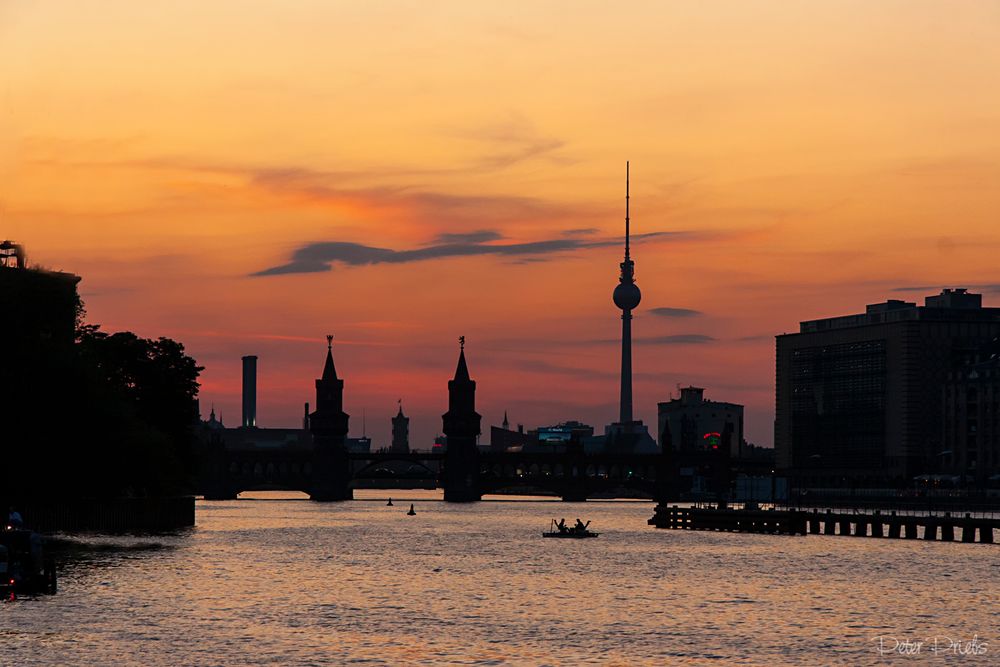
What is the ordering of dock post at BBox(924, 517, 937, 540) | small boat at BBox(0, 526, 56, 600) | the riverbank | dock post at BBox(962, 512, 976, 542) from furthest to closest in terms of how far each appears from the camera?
dock post at BBox(924, 517, 937, 540), dock post at BBox(962, 512, 976, 542), the riverbank, small boat at BBox(0, 526, 56, 600)

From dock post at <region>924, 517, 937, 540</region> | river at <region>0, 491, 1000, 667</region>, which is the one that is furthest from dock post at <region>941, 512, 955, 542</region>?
river at <region>0, 491, 1000, 667</region>

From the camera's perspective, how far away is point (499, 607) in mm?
85875

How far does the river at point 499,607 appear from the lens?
2571 inches

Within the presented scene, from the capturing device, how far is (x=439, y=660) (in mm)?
63219

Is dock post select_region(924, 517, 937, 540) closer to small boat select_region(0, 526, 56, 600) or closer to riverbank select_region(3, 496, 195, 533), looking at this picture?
riverbank select_region(3, 496, 195, 533)

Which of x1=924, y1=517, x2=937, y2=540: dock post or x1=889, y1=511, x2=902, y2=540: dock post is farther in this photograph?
x1=889, y1=511, x2=902, y2=540: dock post

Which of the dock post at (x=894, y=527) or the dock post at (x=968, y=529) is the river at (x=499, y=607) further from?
the dock post at (x=894, y=527)

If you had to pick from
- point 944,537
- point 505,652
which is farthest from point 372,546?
point 505,652

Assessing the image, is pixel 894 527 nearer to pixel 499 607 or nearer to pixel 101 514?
pixel 101 514

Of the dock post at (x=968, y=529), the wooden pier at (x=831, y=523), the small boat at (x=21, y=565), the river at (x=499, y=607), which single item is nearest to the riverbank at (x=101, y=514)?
the river at (x=499, y=607)

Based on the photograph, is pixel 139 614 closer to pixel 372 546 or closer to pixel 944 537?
pixel 372 546

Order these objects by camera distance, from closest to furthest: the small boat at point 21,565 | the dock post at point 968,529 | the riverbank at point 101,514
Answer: the small boat at point 21,565 < the riverbank at point 101,514 < the dock post at point 968,529

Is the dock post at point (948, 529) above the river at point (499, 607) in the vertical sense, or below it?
above

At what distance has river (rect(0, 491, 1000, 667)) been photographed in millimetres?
65312
